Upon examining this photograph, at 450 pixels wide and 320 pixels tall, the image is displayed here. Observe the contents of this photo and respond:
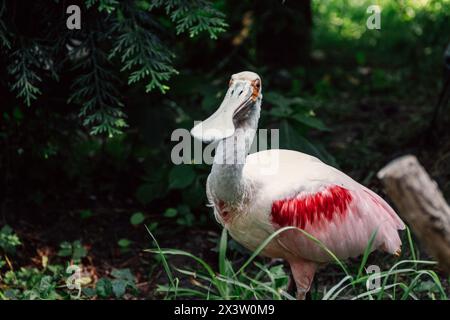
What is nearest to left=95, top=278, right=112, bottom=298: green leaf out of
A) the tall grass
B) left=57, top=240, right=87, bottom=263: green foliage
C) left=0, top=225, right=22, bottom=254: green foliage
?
the tall grass

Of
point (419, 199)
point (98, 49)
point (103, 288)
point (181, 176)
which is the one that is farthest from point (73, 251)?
point (419, 199)

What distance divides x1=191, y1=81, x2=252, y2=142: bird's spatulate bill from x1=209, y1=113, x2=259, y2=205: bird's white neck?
0.32ft

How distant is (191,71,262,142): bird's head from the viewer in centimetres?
318

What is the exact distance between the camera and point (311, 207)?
3561 mm

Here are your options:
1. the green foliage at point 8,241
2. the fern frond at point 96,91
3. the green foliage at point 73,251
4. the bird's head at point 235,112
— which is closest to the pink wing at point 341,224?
the bird's head at point 235,112

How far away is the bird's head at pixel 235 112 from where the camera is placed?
3176mm

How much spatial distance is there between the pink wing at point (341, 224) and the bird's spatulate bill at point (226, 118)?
577mm

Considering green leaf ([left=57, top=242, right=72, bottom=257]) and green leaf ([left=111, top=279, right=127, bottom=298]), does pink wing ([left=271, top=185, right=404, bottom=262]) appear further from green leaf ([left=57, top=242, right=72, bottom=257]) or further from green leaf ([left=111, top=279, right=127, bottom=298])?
green leaf ([left=57, top=242, right=72, bottom=257])

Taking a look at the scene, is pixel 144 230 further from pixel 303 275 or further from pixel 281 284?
pixel 303 275

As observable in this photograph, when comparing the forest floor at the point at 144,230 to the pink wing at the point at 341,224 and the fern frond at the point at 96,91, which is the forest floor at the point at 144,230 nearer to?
the pink wing at the point at 341,224

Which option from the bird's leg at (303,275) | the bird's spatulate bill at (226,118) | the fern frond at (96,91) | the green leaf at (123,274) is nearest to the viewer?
the bird's spatulate bill at (226,118)

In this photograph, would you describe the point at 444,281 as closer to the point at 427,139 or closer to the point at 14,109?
the point at 427,139

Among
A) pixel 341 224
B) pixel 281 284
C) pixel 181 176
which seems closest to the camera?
pixel 341 224

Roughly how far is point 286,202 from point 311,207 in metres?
0.17
